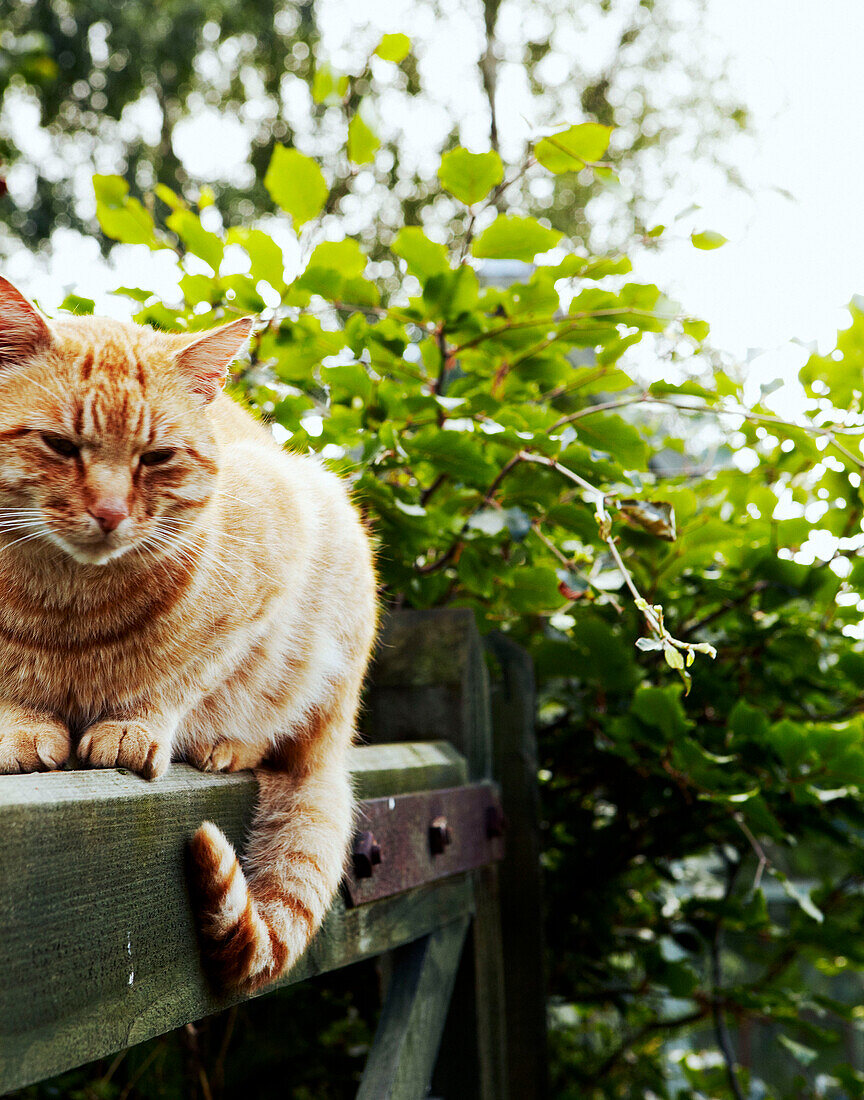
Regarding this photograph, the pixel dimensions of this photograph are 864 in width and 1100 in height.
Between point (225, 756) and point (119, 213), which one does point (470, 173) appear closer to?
point (119, 213)

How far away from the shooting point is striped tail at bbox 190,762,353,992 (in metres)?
0.73

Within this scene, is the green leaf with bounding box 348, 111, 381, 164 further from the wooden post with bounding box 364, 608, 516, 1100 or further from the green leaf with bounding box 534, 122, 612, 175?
the wooden post with bounding box 364, 608, 516, 1100

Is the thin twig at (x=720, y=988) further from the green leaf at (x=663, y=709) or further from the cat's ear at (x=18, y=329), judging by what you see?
the cat's ear at (x=18, y=329)

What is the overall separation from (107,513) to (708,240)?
1.13m

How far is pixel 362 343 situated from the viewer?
4.81 feet

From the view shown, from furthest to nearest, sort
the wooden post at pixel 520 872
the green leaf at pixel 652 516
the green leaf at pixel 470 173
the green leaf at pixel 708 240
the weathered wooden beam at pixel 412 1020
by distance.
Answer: the wooden post at pixel 520 872 < the green leaf at pixel 708 240 < the green leaf at pixel 470 173 < the green leaf at pixel 652 516 < the weathered wooden beam at pixel 412 1020

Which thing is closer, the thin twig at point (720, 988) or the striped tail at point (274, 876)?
the striped tail at point (274, 876)

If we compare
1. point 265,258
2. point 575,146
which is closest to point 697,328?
point 575,146

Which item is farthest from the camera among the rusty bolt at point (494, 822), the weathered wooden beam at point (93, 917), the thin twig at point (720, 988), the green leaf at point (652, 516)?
the thin twig at point (720, 988)

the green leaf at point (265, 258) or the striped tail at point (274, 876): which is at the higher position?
the green leaf at point (265, 258)

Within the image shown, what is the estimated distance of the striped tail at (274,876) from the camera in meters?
0.73

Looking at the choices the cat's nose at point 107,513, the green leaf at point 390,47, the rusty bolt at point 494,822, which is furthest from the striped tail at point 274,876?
the green leaf at point 390,47

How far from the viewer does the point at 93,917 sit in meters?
0.61

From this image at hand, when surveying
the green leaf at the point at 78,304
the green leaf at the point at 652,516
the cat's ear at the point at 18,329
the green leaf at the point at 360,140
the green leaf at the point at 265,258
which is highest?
the green leaf at the point at 360,140
